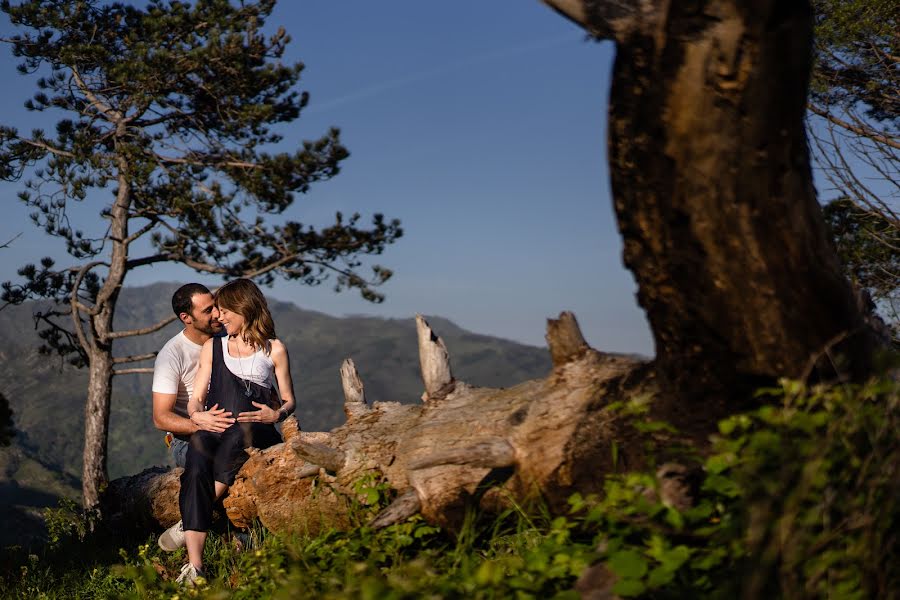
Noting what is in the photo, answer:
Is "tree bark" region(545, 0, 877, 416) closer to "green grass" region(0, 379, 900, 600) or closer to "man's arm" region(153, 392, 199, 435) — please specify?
"green grass" region(0, 379, 900, 600)

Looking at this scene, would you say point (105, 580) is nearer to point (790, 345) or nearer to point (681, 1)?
point (790, 345)

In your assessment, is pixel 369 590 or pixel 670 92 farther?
pixel 670 92

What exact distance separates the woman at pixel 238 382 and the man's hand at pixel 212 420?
0.14 feet

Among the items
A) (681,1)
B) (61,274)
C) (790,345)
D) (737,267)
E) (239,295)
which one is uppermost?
(61,274)

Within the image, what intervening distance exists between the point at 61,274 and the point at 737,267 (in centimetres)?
1693

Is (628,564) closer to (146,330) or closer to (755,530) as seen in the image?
(755,530)

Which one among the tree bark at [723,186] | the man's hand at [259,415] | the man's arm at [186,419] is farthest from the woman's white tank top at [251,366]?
the tree bark at [723,186]

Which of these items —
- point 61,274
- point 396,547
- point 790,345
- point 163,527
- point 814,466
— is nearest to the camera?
point 814,466

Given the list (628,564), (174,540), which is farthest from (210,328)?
(628,564)

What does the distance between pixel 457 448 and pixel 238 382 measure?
2267mm

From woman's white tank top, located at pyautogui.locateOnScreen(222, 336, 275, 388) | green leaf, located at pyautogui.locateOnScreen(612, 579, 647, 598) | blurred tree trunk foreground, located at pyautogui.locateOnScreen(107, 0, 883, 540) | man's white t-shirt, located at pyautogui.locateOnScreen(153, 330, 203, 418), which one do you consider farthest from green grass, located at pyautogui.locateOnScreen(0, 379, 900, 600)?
man's white t-shirt, located at pyautogui.locateOnScreen(153, 330, 203, 418)

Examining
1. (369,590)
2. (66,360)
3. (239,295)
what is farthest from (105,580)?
(66,360)

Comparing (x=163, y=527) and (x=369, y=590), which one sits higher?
(x=369, y=590)

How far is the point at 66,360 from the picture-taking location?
16844 millimetres
